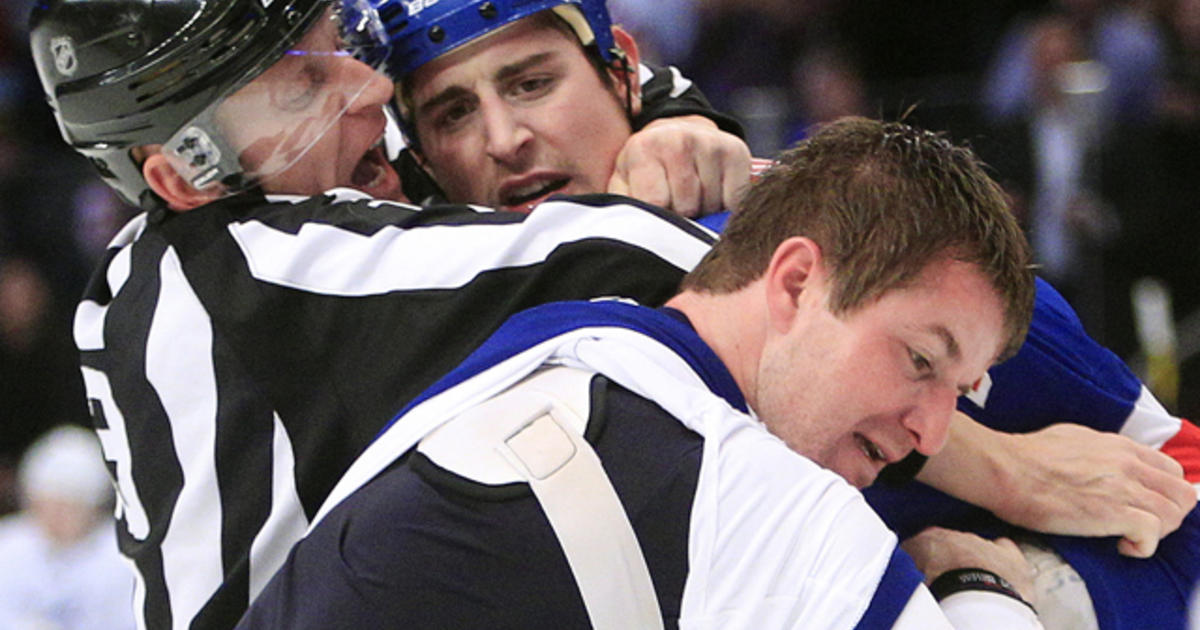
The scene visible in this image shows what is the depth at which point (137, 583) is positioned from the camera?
104 inches

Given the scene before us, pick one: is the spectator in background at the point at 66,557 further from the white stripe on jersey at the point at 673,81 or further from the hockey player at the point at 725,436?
the hockey player at the point at 725,436

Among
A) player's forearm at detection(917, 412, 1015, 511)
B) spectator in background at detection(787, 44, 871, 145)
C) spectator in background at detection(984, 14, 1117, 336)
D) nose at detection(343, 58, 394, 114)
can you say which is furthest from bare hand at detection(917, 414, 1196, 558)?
spectator in background at detection(787, 44, 871, 145)

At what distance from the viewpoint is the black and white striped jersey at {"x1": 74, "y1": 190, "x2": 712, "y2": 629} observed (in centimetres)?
235

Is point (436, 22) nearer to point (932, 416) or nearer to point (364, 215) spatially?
point (364, 215)

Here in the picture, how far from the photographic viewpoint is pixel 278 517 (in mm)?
2365

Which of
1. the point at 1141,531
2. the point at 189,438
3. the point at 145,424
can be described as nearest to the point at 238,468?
the point at 189,438

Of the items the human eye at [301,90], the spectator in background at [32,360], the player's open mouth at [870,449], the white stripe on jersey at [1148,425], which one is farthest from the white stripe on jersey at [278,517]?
the spectator in background at [32,360]

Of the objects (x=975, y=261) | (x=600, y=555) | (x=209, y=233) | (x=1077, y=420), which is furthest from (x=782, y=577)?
(x=209, y=233)

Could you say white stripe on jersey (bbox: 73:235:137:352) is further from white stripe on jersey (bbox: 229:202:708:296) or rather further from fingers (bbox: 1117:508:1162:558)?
fingers (bbox: 1117:508:1162:558)

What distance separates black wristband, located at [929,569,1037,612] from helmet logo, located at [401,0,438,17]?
1447 millimetres

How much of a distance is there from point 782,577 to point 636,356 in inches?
13.6

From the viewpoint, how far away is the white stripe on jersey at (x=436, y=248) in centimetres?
236

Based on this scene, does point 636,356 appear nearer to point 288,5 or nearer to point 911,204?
point 911,204

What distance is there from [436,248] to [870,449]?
0.77 m
